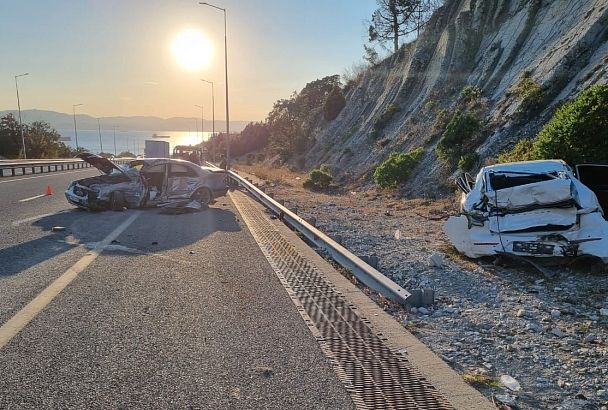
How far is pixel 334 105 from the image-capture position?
157 ft

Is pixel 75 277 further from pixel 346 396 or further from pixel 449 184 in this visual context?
pixel 449 184

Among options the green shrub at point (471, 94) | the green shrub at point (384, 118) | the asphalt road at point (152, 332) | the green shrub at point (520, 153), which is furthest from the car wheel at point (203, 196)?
the green shrub at point (384, 118)

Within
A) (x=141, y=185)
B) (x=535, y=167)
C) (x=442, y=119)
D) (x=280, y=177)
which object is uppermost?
(x=442, y=119)

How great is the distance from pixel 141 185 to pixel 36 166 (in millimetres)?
23338

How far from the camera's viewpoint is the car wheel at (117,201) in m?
13.0

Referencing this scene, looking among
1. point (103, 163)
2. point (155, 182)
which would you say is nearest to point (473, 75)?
point (155, 182)

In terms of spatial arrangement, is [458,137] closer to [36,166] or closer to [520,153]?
[520,153]

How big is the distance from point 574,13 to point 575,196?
16412 mm

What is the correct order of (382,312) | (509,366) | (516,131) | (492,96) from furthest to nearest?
(492,96), (516,131), (382,312), (509,366)

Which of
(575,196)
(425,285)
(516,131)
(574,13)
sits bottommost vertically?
(425,285)

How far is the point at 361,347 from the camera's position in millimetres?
4250

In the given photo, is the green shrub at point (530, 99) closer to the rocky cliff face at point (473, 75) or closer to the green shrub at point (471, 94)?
the rocky cliff face at point (473, 75)

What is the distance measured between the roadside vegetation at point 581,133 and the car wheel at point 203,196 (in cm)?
896

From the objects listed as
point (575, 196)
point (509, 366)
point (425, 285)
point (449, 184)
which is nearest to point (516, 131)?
point (449, 184)
